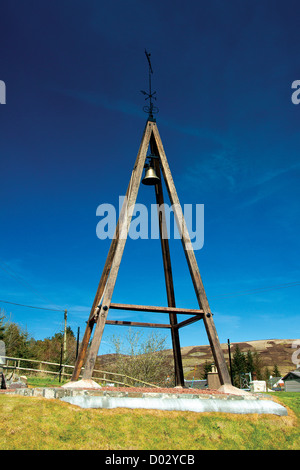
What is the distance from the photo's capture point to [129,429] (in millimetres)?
6793

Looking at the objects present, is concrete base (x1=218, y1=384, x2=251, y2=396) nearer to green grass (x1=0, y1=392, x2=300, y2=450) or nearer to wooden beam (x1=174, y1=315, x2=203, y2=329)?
green grass (x1=0, y1=392, x2=300, y2=450)

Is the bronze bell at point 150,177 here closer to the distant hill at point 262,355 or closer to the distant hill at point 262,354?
the distant hill at point 262,355

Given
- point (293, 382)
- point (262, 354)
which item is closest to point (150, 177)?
point (293, 382)

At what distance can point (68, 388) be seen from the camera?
8.15 meters

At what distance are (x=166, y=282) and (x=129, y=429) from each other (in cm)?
694

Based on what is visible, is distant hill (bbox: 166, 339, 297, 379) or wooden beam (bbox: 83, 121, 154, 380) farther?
distant hill (bbox: 166, 339, 297, 379)

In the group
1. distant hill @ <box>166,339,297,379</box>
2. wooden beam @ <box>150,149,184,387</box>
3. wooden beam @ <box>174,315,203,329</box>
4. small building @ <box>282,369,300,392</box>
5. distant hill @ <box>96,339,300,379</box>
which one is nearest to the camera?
wooden beam @ <box>174,315,203,329</box>

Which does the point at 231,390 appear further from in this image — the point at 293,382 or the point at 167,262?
the point at 293,382

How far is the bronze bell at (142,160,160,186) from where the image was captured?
1237 centimetres

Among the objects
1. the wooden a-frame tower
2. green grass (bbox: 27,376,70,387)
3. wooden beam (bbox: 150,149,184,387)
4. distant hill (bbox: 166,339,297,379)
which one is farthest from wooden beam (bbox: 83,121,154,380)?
distant hill (bbox: 166,339,297,379)

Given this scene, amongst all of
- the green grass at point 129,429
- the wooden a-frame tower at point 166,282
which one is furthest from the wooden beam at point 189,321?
the green grass at point 129,429

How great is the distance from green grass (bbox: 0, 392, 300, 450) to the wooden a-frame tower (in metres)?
1.71
